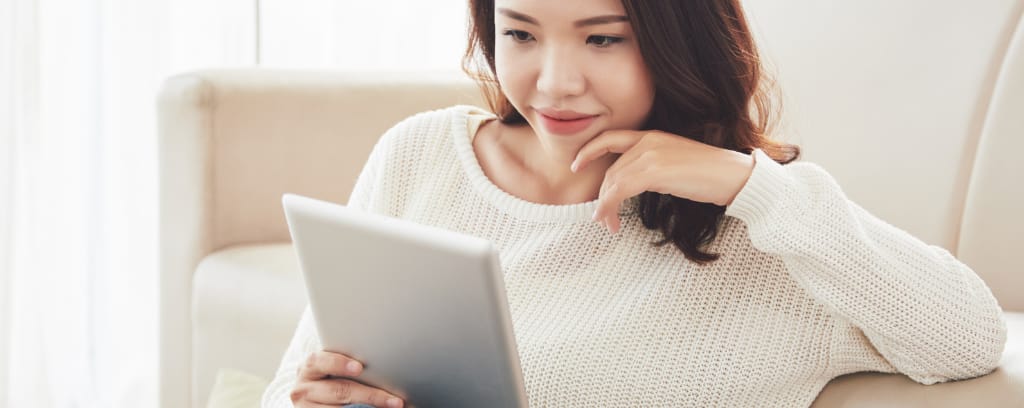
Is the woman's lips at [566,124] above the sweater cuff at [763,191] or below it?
above

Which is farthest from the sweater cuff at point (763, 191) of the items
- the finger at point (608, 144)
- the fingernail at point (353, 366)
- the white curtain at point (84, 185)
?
the white curtain at point (84, 185)

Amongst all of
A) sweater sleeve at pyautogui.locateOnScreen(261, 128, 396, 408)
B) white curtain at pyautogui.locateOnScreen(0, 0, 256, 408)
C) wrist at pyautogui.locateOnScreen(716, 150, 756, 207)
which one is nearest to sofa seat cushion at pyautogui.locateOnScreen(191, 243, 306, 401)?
sweater sleeve at pyautogui.locateOnScreen(261, 128, 396, 408)

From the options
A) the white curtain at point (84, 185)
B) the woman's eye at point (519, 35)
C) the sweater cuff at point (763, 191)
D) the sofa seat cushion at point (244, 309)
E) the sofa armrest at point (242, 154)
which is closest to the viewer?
the sweater cuff at point (763, 191)

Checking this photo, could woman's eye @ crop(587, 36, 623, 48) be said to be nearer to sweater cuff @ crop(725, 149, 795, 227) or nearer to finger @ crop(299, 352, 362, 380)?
sweater cuff @ crop(725, 149, 795, 227)

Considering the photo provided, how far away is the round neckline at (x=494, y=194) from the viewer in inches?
46.7

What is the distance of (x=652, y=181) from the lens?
3.26ft

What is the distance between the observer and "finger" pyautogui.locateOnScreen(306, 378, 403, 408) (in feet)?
3.33

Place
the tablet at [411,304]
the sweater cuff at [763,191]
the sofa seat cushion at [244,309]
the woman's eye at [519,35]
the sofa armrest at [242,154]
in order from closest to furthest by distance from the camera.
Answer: the tablet at [411,304] → the sweater cuff at [763,191] → the woman's eye at [519,35] → the sofa seat cushion at [244,309] → the sofa armrest at [242,154]

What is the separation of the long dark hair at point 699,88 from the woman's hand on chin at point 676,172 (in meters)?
0.06

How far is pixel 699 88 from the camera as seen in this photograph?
1.07m

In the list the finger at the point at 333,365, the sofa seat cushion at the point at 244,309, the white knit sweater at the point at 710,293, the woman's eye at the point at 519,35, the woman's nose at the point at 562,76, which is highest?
the woman's eye at the point at 519,35

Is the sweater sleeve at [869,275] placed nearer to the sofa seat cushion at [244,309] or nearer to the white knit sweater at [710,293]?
the white knit sweater at [710,293]

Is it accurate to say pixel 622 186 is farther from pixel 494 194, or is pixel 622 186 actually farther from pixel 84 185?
pixel 84 185

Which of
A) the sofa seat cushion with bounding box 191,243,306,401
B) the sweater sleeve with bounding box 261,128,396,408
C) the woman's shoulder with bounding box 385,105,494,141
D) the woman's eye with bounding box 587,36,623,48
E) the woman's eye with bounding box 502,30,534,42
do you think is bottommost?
the sofa seat cushion with bounding box 191,243,306,401
